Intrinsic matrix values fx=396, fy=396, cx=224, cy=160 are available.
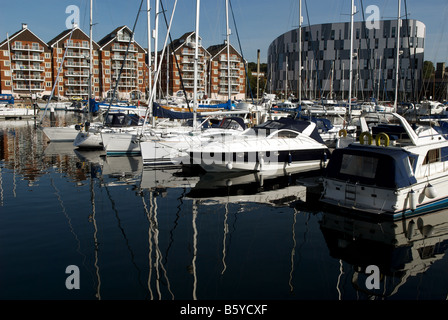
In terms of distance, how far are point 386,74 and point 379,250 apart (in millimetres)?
98146

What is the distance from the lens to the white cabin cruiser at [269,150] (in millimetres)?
21828

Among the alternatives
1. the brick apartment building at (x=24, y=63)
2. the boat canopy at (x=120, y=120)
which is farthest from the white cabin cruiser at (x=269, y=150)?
the brick apartment building at (x=24, y=63)

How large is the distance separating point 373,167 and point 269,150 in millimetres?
8557

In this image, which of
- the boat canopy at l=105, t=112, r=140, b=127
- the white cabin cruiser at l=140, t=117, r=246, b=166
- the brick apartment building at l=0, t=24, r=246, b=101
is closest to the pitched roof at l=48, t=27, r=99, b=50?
the brick apartment building at l=0, t=24, r=246, b=101

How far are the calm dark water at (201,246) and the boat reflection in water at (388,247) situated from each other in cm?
3

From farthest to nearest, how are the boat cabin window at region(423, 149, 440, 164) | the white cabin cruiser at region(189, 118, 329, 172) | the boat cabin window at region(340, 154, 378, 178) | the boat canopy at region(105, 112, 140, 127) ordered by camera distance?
1. the boat canopy at region(105, 112, 140, 127)
2. the white cabin cruiser at region(189, 118, 329, 172)
3. the boat cabin window at region(423, 149, 440, 164)
4. the boat cabin window at region(340, 154, 378, 178)

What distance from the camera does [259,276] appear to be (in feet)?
33.0

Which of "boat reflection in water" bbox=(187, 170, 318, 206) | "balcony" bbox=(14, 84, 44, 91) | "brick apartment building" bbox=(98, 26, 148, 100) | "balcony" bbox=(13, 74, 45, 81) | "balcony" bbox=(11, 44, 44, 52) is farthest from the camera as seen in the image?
"brick apartment building" bbox=(98, 26, 148, 100)

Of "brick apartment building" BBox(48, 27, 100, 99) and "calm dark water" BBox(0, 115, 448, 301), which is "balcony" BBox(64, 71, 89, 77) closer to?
"brick apartment building" BBox(48, 27, 100, 99)

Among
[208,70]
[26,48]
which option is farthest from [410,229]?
[26,48]

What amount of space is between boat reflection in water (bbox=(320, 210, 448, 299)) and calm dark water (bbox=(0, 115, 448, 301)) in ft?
0.11

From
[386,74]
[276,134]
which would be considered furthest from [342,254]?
[386,74]

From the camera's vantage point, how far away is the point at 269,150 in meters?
22.7

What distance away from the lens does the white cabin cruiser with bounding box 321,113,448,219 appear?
14.2 m
